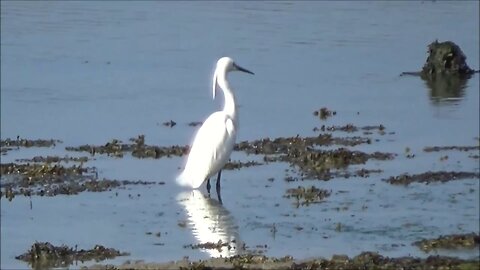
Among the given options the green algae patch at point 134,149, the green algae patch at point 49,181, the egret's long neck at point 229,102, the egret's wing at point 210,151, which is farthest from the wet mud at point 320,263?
the green algae patch at point 134,149

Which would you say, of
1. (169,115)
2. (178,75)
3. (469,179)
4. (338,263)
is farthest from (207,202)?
(178,75)

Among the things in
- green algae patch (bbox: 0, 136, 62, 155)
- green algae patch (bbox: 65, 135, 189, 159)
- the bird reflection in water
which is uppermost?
green algae patch (bbox: 0, 136, 62, 155)

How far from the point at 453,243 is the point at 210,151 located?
13.2 feet

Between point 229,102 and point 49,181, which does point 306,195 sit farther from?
point 49,181

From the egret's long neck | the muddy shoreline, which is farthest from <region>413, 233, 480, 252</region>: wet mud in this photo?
the egret's long neck

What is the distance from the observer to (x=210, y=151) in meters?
14.5

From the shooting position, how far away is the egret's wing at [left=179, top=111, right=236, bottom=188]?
14383mm

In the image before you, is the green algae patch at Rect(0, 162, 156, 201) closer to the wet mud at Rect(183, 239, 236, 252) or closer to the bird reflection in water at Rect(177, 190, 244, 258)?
the bird reflection in water at Rect(177, 190, 244, 258)

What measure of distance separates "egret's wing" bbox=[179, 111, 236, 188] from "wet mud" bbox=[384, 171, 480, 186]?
5.85 feet

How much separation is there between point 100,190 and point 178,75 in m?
11.5

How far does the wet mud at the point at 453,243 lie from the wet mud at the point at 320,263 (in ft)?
1.64

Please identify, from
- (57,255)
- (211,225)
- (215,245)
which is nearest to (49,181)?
(211,225)

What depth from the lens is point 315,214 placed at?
12922 mm

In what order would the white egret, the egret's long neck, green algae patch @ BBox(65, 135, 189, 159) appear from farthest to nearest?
green algae patch @ BBox(65, 135, 189, 159) → the egret's long neck → the white egret
